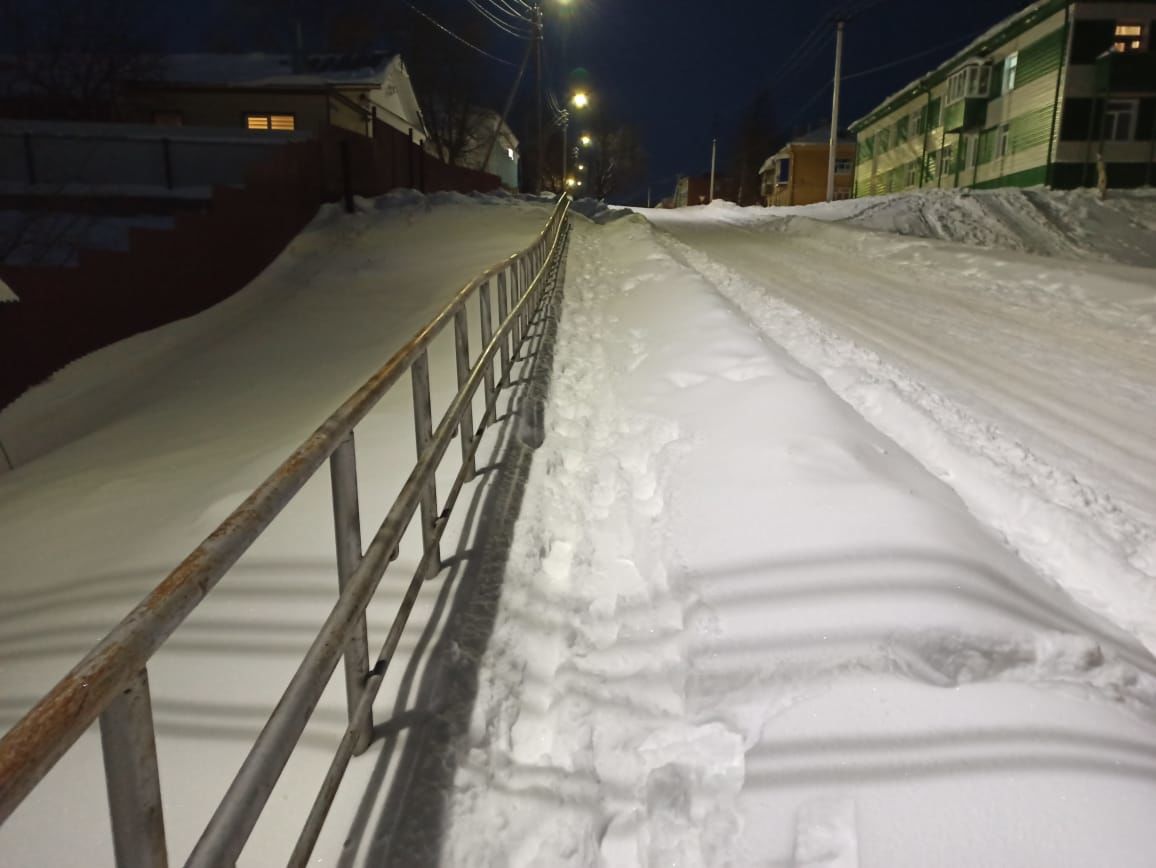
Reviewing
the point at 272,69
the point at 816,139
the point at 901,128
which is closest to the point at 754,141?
the point at 816,139

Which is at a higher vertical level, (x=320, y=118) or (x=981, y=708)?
(x=320, y=118)

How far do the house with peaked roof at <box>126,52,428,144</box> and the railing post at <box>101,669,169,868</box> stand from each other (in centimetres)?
3069

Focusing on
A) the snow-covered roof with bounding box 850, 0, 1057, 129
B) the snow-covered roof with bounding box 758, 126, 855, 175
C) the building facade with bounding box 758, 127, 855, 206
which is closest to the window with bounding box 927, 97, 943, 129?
the snow-covered roof with bounding box 850, 0, 1057, 129

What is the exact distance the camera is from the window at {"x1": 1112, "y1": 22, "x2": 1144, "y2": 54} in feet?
89.5

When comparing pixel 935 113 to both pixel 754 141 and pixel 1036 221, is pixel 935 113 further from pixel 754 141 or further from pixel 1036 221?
pixel 754 141

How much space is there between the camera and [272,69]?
34.3m

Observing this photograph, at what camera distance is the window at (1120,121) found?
27719mm

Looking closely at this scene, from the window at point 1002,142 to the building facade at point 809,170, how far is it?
81.7 feet

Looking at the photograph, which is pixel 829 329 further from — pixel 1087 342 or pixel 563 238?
pixel 563 238

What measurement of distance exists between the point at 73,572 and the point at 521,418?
2.92 metres

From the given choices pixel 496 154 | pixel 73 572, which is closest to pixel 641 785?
pixel 73 572

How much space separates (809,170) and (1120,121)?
112ft

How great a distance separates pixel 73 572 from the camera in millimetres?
3871

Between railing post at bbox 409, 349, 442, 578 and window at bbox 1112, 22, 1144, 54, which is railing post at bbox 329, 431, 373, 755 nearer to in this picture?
railing post at bbox 409, 349, 442, 578
